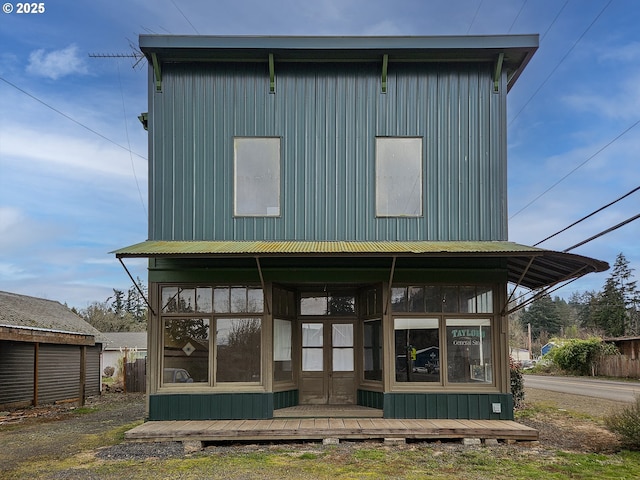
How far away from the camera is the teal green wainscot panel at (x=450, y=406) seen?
11.1 metres

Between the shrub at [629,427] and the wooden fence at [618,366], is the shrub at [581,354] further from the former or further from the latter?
the shrub at [629,427]

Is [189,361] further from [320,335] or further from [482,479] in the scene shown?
[482,479]

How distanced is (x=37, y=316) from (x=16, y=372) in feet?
6.83

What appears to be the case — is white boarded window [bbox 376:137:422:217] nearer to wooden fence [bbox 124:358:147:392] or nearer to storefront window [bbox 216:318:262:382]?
storefront window [bbox 216:318:262:382]

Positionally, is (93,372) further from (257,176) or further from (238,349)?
(257,176)

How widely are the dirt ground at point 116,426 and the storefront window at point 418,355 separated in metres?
2.05

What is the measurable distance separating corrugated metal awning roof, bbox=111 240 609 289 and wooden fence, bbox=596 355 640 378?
20835mm

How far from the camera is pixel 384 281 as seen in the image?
A: 37.5 feet

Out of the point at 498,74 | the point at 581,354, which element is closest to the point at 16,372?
the point at 498,74

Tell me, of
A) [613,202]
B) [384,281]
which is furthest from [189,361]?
[613,202]

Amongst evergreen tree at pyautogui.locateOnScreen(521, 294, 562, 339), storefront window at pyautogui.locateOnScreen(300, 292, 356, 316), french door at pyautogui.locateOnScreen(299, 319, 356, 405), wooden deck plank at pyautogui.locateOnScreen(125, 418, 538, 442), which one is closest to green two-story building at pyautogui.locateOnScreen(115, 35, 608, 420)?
french door at pyautogui.locateOnScreen(299, 319, 356, 405)

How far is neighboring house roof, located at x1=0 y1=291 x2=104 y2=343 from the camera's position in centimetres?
1697

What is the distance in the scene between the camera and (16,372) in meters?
17.6

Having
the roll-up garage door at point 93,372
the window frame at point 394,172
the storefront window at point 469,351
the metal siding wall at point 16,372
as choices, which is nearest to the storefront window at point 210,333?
the window frame at point 394,172
